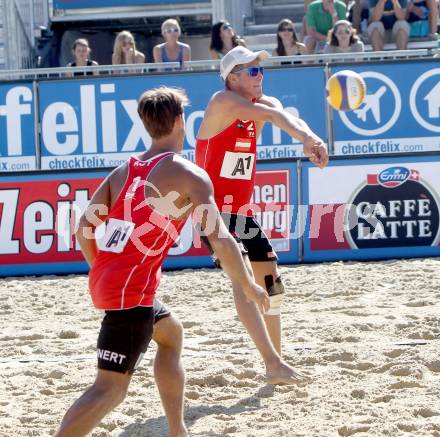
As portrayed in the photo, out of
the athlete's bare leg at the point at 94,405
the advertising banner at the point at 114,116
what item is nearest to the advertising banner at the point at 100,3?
the advertising banner at the point at 114,116

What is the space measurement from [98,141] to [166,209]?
7197mm

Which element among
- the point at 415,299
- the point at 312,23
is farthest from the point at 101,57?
the point at 415,299

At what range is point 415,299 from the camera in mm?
7746

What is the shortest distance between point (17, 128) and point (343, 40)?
3.88m

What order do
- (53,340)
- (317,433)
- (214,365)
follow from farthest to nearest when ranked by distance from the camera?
(53,340) → (214,365) → (317,433)

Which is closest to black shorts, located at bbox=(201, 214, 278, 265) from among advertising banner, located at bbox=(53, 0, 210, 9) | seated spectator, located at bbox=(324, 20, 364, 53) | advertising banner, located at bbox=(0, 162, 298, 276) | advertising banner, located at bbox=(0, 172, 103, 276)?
advertising banner, located at bbox=(0, 162, 298, 276)

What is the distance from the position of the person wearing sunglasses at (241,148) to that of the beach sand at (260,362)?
1.53ft

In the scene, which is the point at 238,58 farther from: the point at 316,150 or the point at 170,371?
the point at 170,371

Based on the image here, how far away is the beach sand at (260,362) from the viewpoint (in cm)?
476

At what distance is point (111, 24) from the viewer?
16547mm

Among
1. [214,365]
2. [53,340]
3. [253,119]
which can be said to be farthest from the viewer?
[53,340]

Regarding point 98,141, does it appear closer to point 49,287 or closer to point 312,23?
point 49,287

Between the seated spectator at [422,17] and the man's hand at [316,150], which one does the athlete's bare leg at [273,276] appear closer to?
the man's hand at [316,150]

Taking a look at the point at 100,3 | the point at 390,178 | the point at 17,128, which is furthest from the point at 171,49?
the point at 100,3
